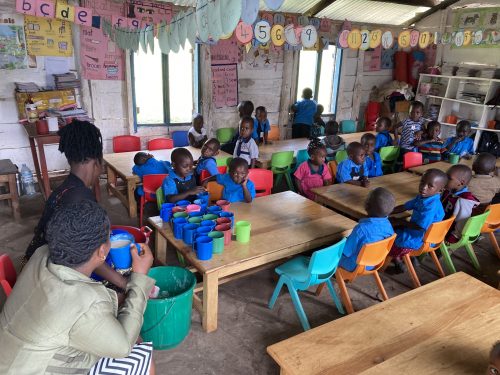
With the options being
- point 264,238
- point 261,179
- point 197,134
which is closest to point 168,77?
point 197,134

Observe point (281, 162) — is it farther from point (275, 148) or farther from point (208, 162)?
point (208, 162)

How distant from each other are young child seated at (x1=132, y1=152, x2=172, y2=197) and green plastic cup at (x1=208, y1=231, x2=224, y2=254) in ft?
6.24

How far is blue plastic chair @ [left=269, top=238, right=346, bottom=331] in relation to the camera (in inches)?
109

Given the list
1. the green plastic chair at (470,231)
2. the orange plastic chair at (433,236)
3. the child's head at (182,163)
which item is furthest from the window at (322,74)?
the orange plastic chair at (433,236)

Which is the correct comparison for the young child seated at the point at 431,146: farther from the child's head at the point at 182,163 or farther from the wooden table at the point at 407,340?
the wooden table at the point at 407,340

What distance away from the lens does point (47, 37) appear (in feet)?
18.2

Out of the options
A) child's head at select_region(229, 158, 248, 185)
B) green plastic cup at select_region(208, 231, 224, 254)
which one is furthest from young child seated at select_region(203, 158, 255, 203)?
green plastic cup at select_region(208, 231, 224, 254)

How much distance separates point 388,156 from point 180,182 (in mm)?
3461

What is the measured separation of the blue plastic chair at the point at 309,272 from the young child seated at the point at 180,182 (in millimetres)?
1088

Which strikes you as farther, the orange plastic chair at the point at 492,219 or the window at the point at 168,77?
the window at the point at 168,77

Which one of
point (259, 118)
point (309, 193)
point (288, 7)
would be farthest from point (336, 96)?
point (309, 193)

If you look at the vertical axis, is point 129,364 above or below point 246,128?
below

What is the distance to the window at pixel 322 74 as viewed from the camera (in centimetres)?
859

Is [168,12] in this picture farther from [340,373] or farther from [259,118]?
[340,373]
